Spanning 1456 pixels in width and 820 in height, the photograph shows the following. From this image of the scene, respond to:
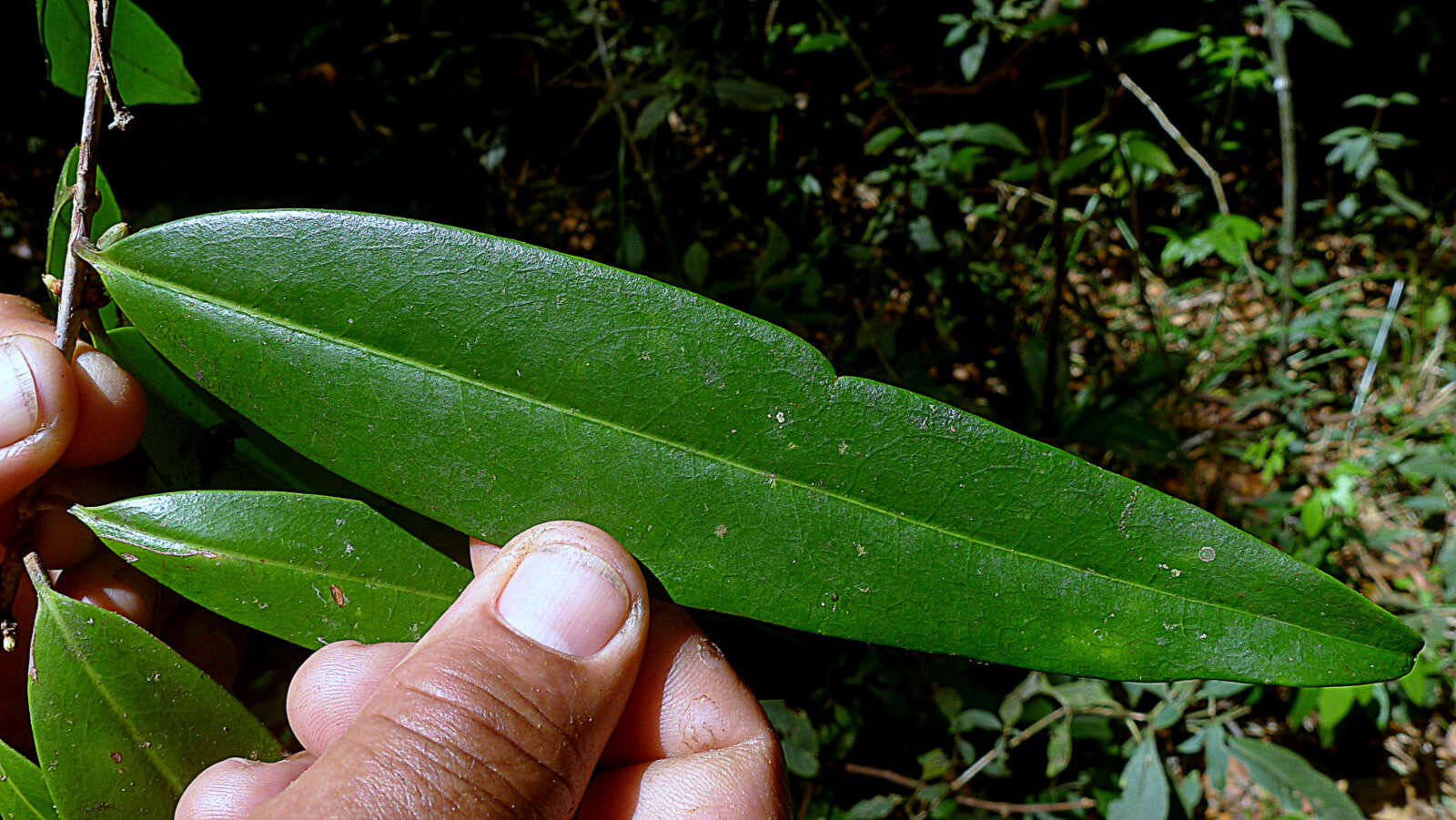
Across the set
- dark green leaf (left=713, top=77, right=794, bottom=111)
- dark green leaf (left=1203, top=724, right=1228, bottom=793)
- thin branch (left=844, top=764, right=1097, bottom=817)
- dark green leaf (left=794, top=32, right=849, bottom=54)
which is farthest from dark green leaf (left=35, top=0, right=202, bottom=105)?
dark green leaf (left=1203, top=724, right=1228, bottom=793)

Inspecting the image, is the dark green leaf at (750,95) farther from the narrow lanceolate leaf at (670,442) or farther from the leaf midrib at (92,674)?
the leaf midrib at (92,674)

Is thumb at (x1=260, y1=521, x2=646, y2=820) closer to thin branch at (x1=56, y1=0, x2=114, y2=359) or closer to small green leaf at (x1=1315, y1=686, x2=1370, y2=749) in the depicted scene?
thin branch at (x1=56, y1=0, x2=114, y2=359)

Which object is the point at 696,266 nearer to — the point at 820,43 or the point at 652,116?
the point at 652,116

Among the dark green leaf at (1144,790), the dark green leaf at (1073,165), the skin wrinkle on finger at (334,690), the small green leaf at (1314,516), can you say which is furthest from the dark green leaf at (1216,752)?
the skin wrinkle on finger at (334,690)

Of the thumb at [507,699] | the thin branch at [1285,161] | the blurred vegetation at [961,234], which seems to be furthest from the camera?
the thin branch at [1285,161]

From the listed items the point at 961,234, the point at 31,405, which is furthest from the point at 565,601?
the point at 961,234

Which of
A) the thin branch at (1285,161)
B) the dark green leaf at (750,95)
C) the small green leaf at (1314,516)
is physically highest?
the dark green leaf at (750,95)

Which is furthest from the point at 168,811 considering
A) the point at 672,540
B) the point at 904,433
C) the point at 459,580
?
the point at 904,433
